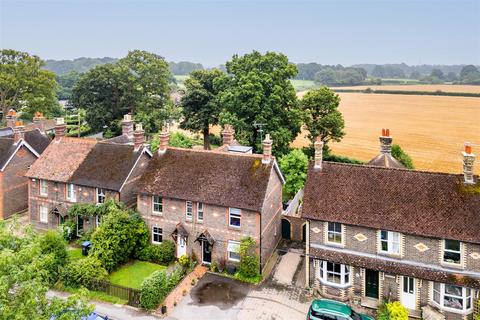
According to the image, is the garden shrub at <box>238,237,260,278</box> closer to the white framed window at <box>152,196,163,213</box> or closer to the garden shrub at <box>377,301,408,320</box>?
the white framed window at <box>152,196,163,213</box>

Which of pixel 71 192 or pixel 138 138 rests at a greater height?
pixel 138 138

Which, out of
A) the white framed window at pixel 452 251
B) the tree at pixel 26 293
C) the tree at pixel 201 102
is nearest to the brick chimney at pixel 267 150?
the white framed window at pixel 452 251

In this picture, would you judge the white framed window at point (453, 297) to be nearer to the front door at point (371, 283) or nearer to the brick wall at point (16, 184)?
the front door at point (371, 283)

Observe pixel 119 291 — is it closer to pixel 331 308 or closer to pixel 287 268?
pixel 287 268

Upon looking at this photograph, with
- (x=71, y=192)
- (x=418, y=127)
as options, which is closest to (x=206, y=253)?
(x=71, y=192)

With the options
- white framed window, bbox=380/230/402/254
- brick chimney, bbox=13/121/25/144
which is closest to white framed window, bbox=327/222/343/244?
white framed window, bbox=380/230/402/254

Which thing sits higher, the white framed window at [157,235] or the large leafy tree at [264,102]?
the large leafy tree at [264,102]
